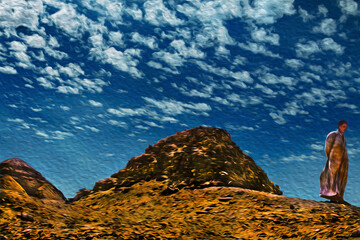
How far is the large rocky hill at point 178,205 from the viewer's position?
7.98m

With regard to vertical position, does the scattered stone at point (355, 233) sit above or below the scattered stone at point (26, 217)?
above

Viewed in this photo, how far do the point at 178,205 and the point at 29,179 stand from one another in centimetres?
634

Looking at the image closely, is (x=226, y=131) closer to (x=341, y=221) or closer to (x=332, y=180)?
(x=332, y=180)

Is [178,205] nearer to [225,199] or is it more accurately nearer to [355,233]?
[225,199]

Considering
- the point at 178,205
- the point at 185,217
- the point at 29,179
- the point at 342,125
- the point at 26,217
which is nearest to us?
the point at 26,217

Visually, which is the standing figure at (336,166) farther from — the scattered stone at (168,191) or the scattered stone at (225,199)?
the scattered stone at (168,191)

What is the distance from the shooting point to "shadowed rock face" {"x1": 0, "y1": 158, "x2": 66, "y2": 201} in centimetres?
1195

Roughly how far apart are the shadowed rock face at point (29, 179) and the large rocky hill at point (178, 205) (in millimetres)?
55

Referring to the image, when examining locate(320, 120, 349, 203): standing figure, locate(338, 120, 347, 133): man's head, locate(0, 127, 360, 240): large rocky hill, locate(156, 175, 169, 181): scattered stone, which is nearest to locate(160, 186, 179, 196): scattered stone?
locate(0, 127, 360, 240): large rocky hill

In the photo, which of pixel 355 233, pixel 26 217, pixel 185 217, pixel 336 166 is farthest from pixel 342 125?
pixel 26 217

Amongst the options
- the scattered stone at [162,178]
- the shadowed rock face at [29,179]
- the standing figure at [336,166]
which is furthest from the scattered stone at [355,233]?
the shadowed rock face at [29,179]

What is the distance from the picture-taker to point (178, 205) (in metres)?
10.4

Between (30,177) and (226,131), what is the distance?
8.82 meters

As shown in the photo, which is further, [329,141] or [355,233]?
[329,141]
